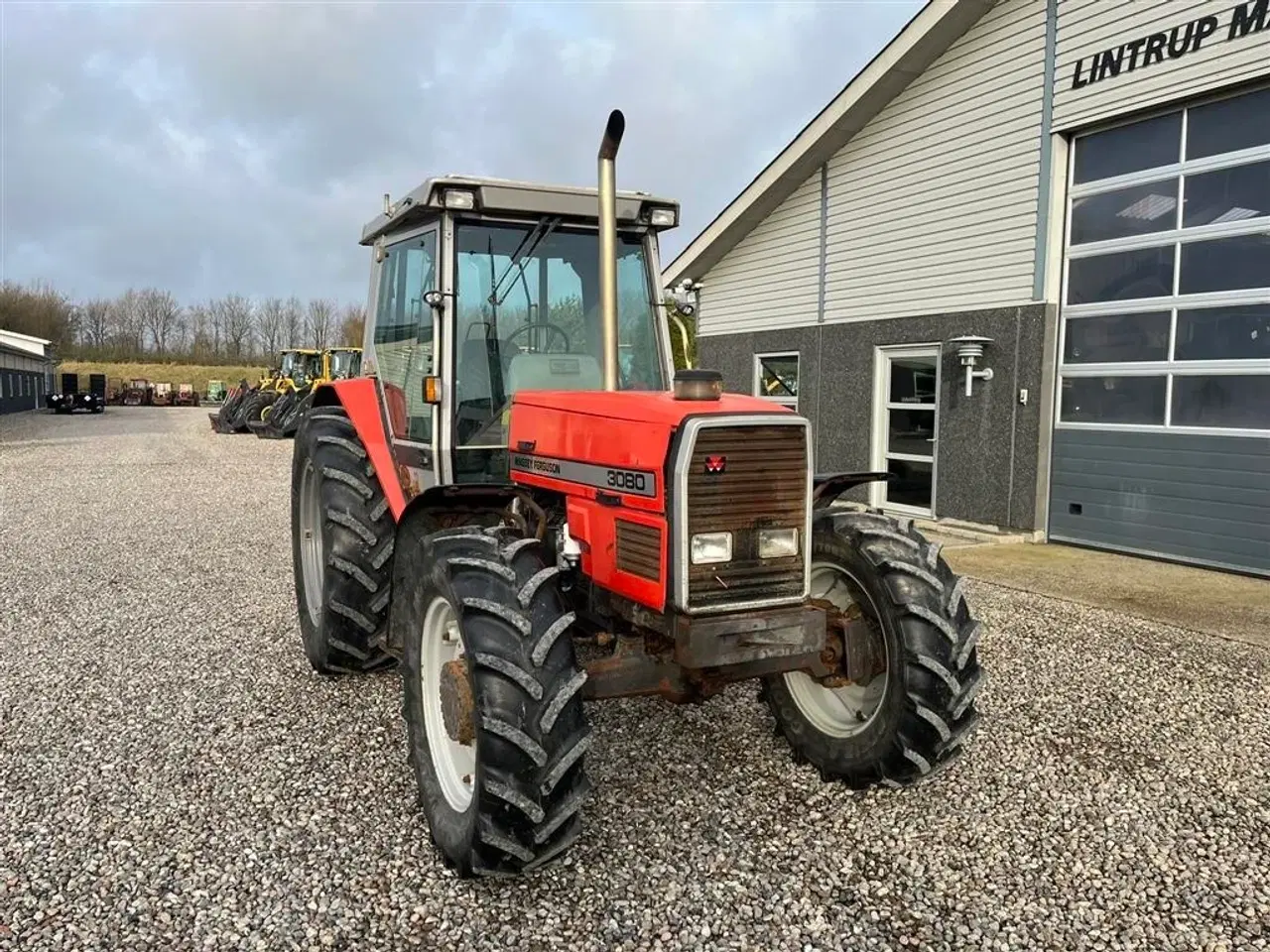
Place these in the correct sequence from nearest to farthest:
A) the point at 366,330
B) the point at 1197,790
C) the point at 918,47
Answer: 1. the point at 1197,790
2. the point at 366,330
3. the point at 918,47

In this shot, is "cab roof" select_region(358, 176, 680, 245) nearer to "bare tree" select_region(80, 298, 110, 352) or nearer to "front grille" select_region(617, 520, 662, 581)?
"front grille" select_region(617, 520, 662, 581)

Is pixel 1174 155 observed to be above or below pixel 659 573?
above

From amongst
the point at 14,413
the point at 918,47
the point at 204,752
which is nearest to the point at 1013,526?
the point at 918,47

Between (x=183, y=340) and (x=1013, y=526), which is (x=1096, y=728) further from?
(x=183, y=340)

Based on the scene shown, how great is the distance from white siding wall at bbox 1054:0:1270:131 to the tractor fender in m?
7.00

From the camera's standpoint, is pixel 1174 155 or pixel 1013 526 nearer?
pixel 1174 155

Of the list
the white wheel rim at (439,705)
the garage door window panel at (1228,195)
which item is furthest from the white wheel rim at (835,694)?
the garage door window panel at (1228,195)

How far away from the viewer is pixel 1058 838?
3.25 metres

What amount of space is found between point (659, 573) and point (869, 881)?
1.17 metres

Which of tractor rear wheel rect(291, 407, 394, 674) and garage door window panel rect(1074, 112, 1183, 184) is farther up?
garage door window panel rect(1074, 112, 1183, 184)

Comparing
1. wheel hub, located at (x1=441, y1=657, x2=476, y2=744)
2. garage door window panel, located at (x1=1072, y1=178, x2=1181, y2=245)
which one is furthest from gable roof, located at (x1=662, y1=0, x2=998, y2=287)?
wheel hub, located at (x1=441, y1=657, x2=476, y2=744)

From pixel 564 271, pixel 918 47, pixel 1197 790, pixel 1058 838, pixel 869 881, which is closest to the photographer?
pixel 869 881

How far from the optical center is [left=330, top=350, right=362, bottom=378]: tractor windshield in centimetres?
2333

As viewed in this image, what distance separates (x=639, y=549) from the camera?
122 inches
